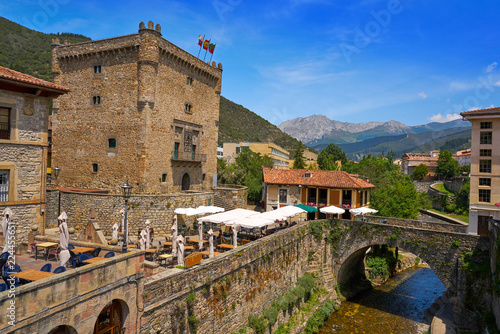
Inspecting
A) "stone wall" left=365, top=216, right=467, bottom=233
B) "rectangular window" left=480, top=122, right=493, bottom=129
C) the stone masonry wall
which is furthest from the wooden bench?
"rectangular window" left=480, top=122, right=493, bottom=129

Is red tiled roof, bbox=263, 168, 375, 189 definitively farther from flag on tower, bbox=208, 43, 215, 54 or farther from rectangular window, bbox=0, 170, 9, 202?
rectangular window, bbox=0, 170, 9, 202

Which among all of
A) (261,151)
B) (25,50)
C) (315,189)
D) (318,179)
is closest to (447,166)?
(261,151)

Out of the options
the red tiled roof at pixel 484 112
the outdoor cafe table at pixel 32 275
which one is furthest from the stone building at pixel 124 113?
the red tiled roof at pixel 484 112

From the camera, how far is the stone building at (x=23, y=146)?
1517 cm

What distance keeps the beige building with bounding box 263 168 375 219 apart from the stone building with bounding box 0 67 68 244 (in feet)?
87.1

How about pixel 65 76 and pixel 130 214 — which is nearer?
pixel 130 214

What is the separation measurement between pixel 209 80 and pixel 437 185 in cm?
6661

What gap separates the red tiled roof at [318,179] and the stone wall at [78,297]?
2875 centimetres

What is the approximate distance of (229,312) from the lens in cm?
1655

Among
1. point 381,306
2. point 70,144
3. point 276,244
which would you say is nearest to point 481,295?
point 381,306

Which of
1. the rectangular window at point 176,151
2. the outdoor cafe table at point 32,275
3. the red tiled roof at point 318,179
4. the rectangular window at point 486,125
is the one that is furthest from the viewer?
the red tiled roof at point 318,179

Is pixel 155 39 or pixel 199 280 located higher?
pixel 155 39

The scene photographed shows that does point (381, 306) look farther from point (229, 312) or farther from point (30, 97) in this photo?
point (30, 97)

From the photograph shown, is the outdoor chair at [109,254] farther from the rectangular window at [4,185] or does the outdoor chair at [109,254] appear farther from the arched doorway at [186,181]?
the arched doorway at [186,181]
